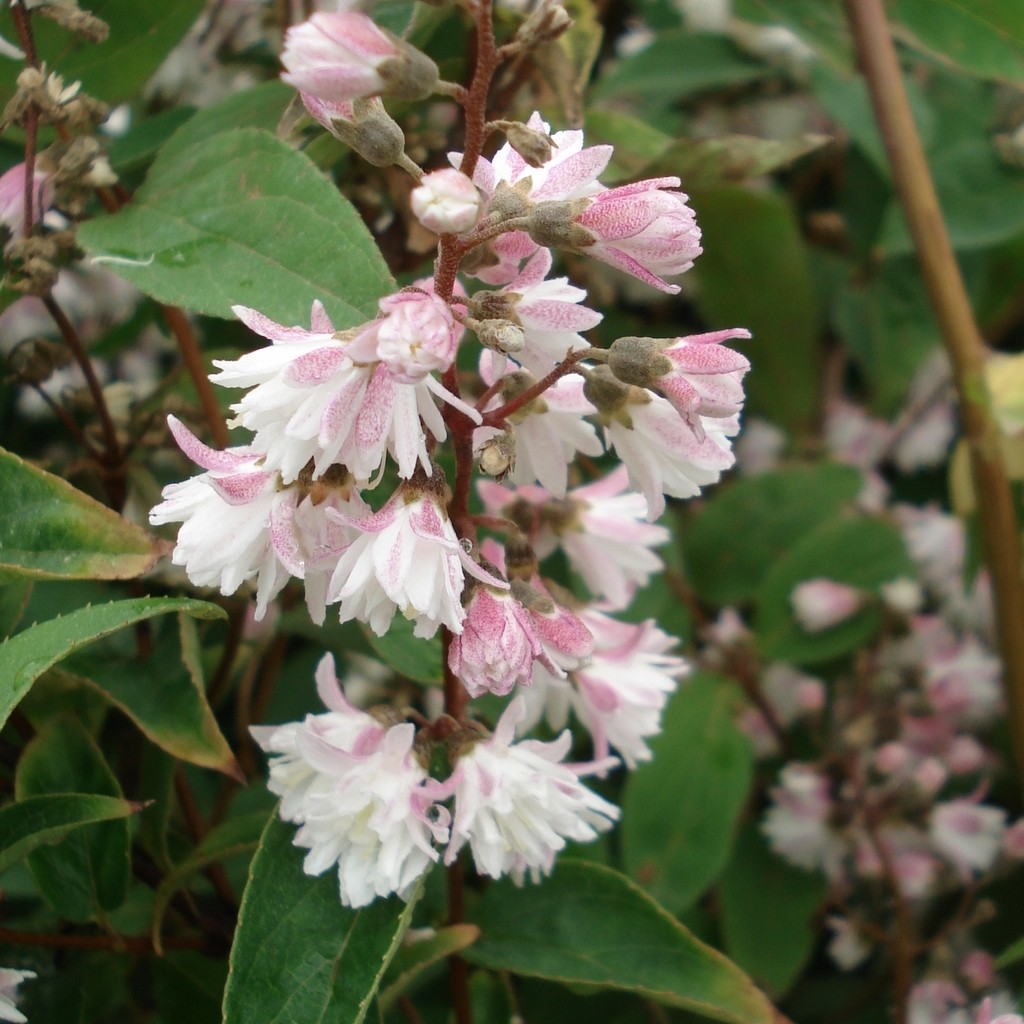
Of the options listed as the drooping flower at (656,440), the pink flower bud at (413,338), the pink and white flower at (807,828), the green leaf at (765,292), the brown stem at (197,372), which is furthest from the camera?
the green leaf at (765,292)

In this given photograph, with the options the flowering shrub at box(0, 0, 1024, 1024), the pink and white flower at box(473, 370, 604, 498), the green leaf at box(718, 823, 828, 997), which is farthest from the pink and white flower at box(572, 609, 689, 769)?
the green leaf at box(718, 823, 828, 997)

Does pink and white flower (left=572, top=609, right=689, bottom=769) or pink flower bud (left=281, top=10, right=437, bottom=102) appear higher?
pink flower bud (left=281, top=10, right=437, bottom=102)

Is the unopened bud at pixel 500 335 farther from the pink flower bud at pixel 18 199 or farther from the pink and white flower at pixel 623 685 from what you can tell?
the pink flower bud at pixel 18 199

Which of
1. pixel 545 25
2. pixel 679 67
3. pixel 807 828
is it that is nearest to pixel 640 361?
pixel 545 25

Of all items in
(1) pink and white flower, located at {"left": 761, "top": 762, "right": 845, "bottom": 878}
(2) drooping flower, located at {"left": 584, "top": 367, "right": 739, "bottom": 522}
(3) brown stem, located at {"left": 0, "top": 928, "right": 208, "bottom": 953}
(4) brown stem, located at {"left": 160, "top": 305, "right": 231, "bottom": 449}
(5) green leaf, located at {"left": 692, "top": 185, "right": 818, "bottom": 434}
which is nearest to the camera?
(2) drooping flower, located at {"left": 584, "top": 367, "right": 739, "bottom": 522}

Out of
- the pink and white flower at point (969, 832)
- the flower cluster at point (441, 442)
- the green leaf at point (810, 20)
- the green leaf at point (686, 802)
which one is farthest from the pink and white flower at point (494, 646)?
the green leaf at point (810, 20)

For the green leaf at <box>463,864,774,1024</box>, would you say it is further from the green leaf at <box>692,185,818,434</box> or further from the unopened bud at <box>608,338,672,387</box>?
the green leaf at <box>692,185,818,434</box>

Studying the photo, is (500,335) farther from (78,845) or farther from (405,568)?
(78,845)
